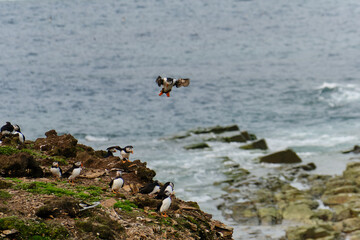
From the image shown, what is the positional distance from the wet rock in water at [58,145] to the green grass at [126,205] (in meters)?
4.45

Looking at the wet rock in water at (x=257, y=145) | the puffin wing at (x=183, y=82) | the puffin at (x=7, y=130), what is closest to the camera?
the puffin wing at (x=183, y=82)

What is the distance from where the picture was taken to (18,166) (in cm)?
1323

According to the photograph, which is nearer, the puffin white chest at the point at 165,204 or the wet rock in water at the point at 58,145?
the puffin white chest at the point at 165,204

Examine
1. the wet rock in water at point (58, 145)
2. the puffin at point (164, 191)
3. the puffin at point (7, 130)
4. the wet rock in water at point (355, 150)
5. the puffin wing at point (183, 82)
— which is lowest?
the wet rock in water at point (355, 150)

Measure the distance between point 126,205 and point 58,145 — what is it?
5303 mm

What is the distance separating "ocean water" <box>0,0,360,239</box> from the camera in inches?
1598

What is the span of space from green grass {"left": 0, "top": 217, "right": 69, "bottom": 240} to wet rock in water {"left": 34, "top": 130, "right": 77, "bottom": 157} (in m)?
5.83

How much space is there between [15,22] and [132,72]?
1642 inches

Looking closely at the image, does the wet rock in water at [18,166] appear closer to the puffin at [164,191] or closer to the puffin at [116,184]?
the puffin at [116,184]

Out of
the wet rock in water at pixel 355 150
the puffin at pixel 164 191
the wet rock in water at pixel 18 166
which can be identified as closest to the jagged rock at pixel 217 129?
the wet rock in water at pixel 355 150

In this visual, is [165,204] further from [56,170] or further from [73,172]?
[56,170]

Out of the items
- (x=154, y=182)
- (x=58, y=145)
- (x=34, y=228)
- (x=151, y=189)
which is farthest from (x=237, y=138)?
(x=34, y=228)

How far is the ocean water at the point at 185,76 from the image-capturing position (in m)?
40.6

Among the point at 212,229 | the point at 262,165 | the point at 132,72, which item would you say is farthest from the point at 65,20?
the point at 212,229
